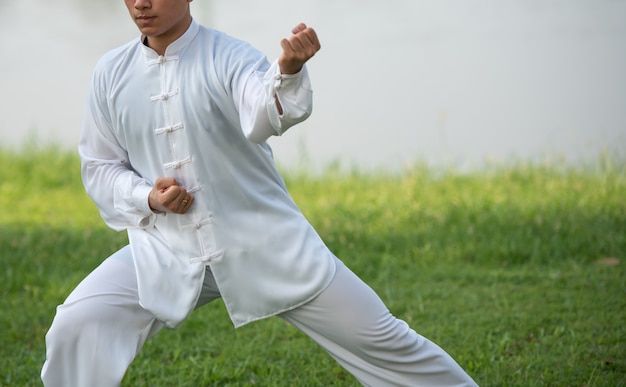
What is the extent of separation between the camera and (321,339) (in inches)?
126

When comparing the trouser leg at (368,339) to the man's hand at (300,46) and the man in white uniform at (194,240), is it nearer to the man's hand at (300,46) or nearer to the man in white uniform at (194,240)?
the man in white uniform at (194,240)

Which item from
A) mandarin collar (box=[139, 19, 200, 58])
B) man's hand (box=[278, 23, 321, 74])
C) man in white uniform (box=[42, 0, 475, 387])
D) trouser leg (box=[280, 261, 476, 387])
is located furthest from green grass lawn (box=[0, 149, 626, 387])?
man's hand (box=[278, 23, 321, 74])

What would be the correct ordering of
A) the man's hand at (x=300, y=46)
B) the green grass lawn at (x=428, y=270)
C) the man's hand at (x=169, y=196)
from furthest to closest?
1. the green grass lawn at (x=428, y=270)
2. the man's hand at (x=169, y=196)
3. the man's hand at (x=300, y=46)

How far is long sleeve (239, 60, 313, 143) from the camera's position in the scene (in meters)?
2.65

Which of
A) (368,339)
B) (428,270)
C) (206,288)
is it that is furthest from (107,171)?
(428,270)

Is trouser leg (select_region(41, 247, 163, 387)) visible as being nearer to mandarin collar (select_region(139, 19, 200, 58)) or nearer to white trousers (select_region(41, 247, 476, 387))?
white trousers (select_region(41, 247, 476, 387))

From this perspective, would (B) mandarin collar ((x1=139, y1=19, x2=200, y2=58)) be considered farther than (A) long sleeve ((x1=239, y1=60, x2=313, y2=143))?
Yes

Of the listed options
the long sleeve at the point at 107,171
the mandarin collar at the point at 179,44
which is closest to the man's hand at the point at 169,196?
the long sleeve at the point at 107,171

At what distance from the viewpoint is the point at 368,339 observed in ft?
10.1

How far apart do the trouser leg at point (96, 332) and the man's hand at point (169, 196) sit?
0.27 metres

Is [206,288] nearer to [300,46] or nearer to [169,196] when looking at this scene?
[169,196]

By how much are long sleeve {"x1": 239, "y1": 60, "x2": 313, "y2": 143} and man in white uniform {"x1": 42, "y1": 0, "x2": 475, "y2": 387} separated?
24cm

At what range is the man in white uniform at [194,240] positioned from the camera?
303 centimetres

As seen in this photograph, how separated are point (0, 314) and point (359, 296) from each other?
8.86ft
